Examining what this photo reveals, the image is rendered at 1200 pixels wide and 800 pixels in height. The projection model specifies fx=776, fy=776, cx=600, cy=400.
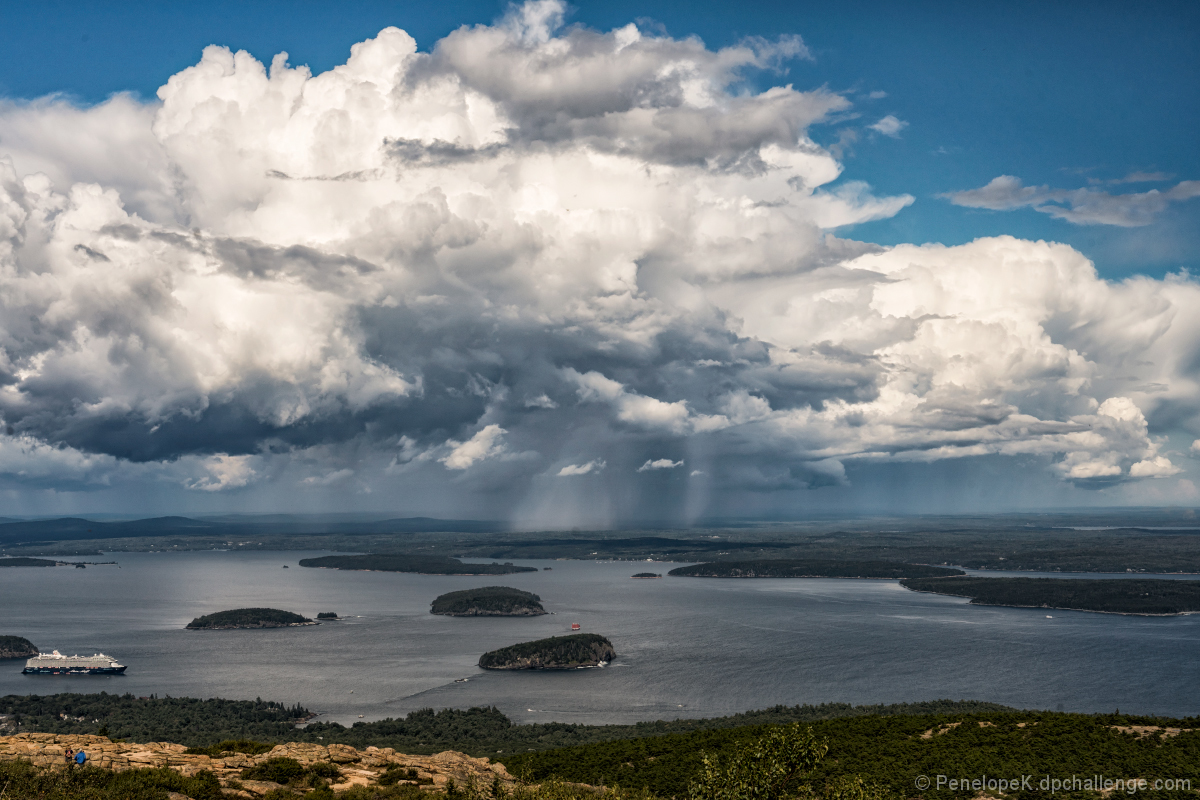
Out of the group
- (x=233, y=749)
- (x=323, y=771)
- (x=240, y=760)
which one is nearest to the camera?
(x=323, y=771)

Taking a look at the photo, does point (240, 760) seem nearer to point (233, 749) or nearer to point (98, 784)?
point (233, 749)

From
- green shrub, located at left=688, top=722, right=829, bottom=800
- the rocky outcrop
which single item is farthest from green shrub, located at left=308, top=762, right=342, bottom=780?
green shrub, located at left=688, top=722, right=829, bottom=800

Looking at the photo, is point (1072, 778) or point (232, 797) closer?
point (232, 797)

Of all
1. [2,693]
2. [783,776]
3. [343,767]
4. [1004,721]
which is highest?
[783,776]

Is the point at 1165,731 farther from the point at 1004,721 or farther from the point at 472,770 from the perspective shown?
the point at 472,770

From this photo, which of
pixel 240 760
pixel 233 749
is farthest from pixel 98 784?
pixel 233 749

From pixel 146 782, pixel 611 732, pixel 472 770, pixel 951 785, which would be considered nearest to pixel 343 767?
pixel 472 770

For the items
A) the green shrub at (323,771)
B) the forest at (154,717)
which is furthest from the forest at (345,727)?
the green shrub at (323,771)

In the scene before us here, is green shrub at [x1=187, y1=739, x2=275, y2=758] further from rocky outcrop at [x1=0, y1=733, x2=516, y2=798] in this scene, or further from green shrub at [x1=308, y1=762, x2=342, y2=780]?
green shrub at [x1=308, y1=762, x2=342, y2=780]
